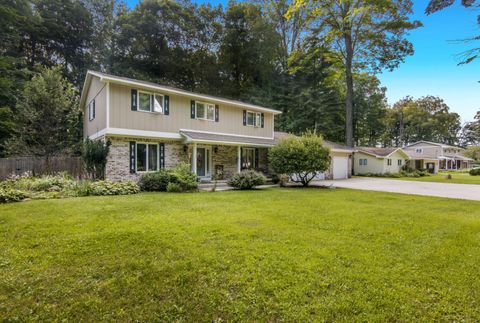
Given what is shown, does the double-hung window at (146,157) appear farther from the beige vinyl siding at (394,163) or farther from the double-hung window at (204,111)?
the beige vinyl siding at (394,163)

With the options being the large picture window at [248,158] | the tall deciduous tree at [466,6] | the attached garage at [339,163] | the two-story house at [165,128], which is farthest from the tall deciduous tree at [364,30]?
the tall deciduous tree at [466,6]

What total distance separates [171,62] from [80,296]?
1146 inches

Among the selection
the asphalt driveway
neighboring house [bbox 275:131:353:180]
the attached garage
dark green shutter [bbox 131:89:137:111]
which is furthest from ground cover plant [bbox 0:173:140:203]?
the attached garage

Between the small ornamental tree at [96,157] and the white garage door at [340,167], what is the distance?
1745 cm

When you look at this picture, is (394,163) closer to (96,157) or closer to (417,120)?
(96,157)

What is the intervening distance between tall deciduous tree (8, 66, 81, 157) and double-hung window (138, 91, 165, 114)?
598 centimetres

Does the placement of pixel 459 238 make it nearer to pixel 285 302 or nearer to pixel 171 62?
pixel 285 302

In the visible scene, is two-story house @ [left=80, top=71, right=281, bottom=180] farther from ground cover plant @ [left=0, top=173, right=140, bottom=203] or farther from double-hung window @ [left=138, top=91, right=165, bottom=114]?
ground cover plant @ [left=0, top=173, right=140, bottom=203]

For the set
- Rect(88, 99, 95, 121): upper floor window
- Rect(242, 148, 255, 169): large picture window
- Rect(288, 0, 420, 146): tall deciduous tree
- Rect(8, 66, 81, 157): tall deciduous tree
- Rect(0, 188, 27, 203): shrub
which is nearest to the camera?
Rect(0, 188, 27, 203): shrub

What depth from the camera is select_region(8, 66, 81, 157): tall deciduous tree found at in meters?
14.2

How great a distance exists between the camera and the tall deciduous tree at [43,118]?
14.2 metres

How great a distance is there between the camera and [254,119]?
18.2m

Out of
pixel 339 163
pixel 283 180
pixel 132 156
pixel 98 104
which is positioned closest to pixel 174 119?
pixel 132 156

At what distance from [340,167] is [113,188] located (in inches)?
736
